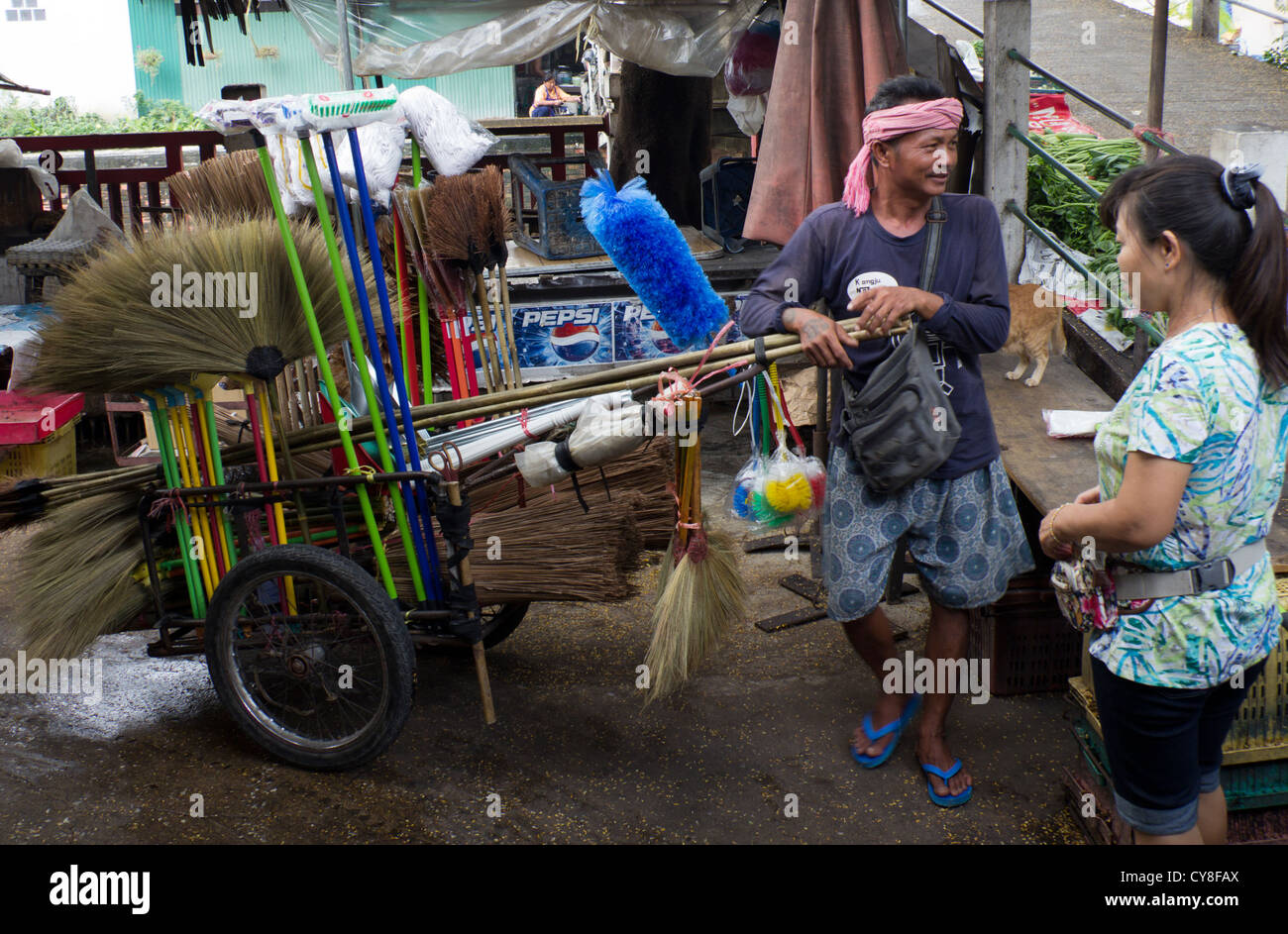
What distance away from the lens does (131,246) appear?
2.95m

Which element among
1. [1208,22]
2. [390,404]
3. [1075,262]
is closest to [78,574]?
[390,404]

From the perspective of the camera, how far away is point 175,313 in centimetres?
285

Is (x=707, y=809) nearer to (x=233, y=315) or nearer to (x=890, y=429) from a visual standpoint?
(x=890, y=429)

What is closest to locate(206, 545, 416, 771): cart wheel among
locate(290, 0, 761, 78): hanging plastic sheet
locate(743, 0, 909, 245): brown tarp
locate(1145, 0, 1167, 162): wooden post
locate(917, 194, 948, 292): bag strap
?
locate(917, 194, 948, 292): bag strap

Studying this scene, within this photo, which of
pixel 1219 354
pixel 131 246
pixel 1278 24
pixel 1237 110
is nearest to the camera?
pixel 1219 354

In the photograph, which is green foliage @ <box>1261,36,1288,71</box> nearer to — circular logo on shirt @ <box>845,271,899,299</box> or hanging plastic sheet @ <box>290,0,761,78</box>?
hanging plastic sheet @ <box>290,0,761,78</box>

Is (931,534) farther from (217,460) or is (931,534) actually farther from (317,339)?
(217,460)

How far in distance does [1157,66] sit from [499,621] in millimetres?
3149

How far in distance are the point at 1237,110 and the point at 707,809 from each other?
26.2ft

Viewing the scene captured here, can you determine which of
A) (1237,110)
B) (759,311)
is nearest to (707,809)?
(759,311)

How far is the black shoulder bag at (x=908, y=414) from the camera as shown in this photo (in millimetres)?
2699

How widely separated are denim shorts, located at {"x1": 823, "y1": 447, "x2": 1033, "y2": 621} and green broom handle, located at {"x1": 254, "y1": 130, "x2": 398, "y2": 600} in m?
1.22
